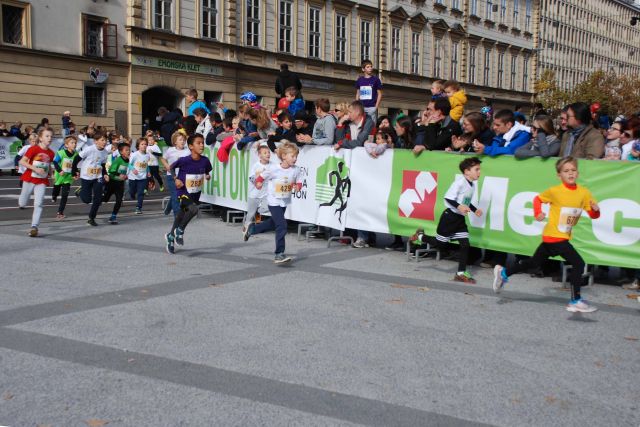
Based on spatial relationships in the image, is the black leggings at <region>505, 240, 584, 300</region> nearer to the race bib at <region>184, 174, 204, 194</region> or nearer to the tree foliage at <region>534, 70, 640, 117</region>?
the race bib at <region>184, 174, 204, 194</region>

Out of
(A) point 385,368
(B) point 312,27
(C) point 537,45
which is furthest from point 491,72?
(A) point 385,368

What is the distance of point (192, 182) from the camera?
11859 millimetres

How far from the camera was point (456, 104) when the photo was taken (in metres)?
13.3

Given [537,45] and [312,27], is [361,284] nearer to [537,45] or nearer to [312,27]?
[312,27]

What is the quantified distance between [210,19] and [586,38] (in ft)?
274

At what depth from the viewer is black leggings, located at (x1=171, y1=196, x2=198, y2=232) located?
1144 centimetres

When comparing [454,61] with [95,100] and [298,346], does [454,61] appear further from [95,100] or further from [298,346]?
[298,346]

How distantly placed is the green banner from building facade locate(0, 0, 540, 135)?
930 inches

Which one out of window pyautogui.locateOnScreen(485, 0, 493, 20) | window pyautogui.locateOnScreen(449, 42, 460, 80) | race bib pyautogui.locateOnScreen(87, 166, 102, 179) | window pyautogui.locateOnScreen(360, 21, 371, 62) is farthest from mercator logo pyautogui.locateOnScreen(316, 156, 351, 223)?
window pyautogui.locateOnScreen(485, 0, 493, 20)

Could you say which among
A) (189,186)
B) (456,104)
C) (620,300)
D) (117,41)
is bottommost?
(620,300)

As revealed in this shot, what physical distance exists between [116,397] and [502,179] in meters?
6.78

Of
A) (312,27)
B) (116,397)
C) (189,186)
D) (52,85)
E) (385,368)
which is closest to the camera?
(116,397)

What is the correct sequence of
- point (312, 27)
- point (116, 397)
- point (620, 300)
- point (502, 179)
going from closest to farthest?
1. point (116, 397)
2. point (620, 300)
3. point (502, 179)
4. point (312, 27)

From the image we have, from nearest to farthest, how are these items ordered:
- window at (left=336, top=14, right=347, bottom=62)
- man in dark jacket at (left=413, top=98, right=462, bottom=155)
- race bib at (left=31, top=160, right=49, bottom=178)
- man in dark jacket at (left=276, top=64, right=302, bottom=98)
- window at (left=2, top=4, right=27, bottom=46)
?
man in dark jacket at (left=413, top=98, right=462, bottom=155) → race bib at (left=31, top=160, right=49, bottom=178) → man in dark jacket at (left=276, top=64, right=302, bottom=98) → window at (left=2, top=4, right=27, bottom=46) → window at (left=336, top=14, right=347, bottom=62)
